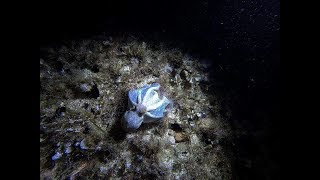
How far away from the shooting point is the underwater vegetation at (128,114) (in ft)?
7.97

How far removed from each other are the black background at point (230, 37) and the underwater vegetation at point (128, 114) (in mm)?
193

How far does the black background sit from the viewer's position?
2963mm

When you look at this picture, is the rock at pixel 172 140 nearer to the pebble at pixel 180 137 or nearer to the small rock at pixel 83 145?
the pebble at pixel 180 137

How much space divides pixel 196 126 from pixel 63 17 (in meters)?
2.47

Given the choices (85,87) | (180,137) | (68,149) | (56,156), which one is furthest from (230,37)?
(56,156)

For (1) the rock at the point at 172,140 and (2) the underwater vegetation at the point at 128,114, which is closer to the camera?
(2) the underwater vegetation at the point at 128,114

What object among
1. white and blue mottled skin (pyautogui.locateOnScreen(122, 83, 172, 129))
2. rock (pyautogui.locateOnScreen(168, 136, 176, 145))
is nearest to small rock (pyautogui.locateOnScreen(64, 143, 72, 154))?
white and blue mottled skin (pyautogui.locateOnScreen(122, 83, 172, 129))

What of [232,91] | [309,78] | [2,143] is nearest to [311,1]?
[309,78]

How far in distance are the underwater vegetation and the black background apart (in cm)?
19

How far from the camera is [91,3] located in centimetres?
320

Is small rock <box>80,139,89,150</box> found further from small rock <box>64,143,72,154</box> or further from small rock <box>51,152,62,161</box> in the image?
small rock <box>51,152,62,161</box>

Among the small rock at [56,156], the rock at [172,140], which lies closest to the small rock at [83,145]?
the small rock at [56,156]

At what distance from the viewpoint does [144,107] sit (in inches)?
108

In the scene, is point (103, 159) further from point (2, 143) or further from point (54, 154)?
point (2, 143)
